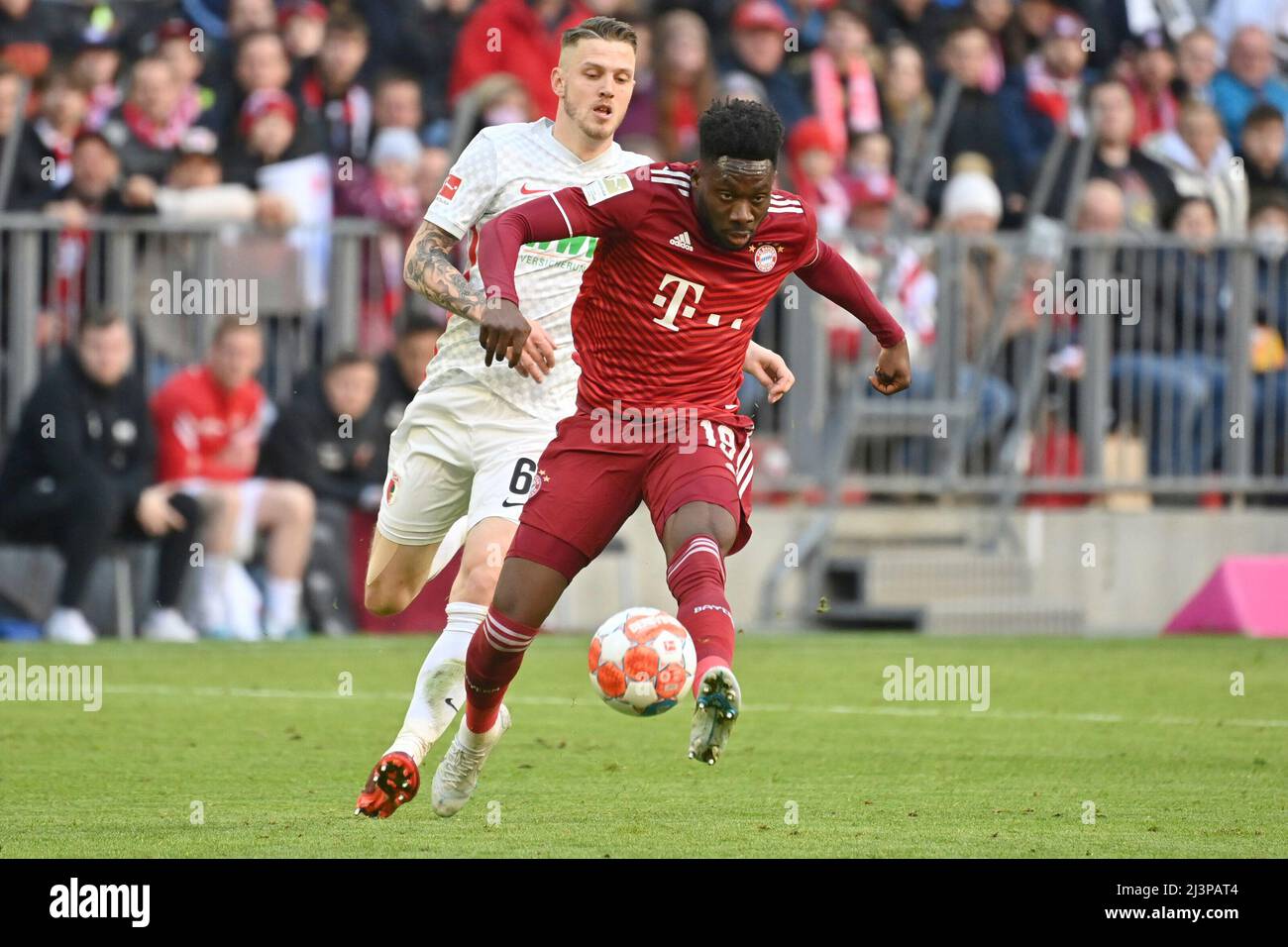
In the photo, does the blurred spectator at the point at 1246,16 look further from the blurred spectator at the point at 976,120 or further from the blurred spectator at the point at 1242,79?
the blurred spectator at the point at 976,120

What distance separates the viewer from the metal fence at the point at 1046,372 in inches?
654

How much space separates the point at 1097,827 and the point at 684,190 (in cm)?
250

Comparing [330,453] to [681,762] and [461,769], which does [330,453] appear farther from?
[461,769]

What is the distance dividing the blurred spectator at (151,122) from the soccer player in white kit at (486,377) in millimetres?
7408

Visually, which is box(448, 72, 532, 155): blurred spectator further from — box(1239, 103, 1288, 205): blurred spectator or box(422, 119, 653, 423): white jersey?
box(422, 119, 653, 423): white jersey

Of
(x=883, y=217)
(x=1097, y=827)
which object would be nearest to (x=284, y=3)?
(x=883, y=217)

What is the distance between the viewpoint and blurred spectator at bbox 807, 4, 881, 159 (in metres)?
18.4

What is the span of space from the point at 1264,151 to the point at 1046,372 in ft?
9.63

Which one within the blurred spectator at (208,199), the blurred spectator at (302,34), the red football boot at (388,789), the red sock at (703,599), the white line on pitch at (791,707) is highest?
the blurred spectator at (302,34)

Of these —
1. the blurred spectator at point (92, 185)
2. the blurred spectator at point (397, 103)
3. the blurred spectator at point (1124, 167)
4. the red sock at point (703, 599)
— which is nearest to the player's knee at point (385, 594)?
the red sock at point (703, 599)

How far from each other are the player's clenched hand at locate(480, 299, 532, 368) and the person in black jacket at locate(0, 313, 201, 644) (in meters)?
7.91

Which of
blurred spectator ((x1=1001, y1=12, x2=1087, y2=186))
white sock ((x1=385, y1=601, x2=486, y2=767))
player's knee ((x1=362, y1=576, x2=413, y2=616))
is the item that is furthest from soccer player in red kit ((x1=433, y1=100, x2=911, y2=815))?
blurred spectator ((x1=1001, y1=12, x2=1087, y2=186))

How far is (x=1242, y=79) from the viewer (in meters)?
19.5

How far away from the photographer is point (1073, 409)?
16.8m
